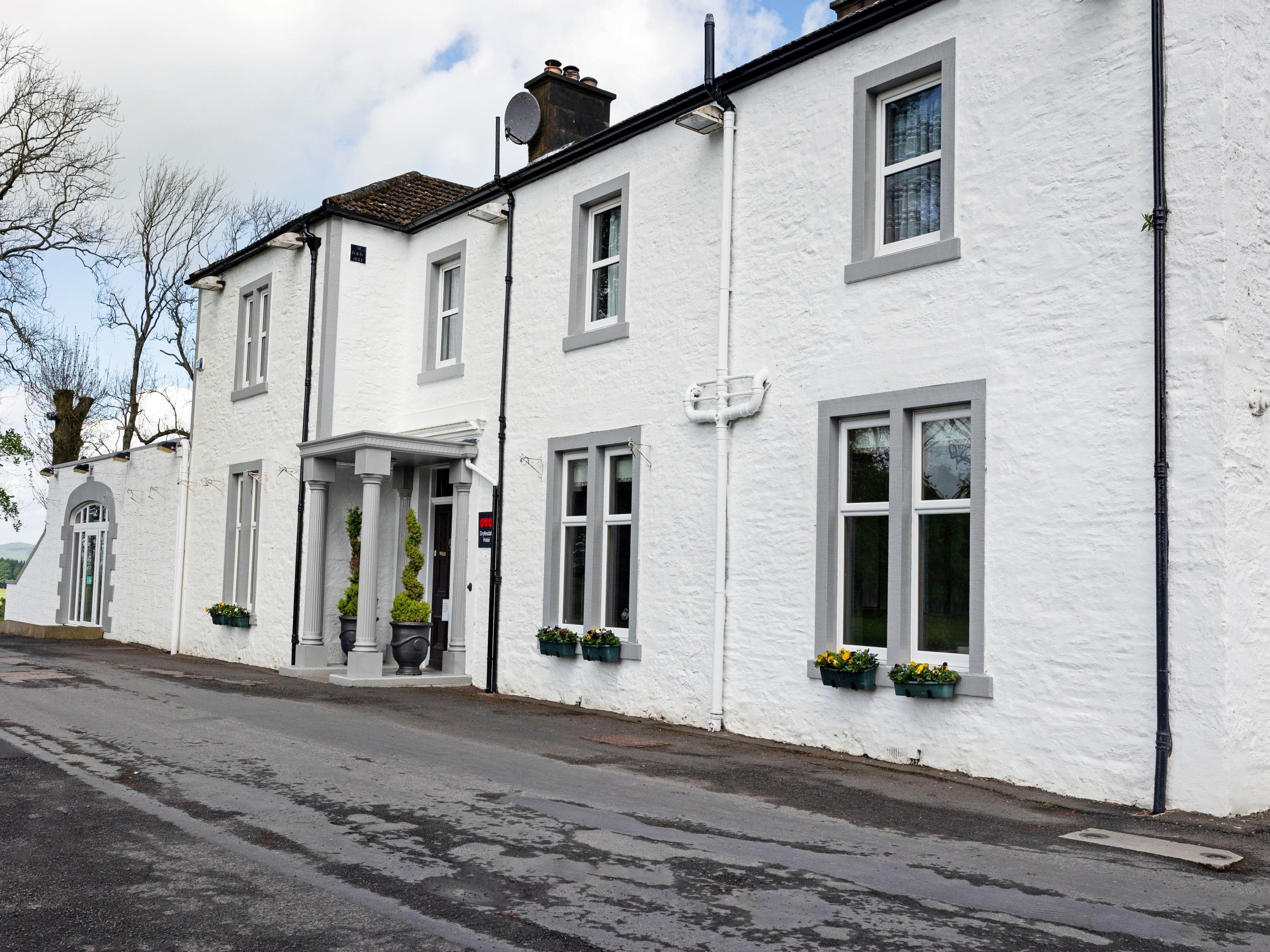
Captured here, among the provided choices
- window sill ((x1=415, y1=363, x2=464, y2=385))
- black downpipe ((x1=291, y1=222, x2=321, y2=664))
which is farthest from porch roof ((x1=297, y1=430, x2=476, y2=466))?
black downpipe ((x1=291, y1=222, x2=321, y2=664))

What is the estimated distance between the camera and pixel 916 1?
969cm

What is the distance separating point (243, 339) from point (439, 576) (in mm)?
6009

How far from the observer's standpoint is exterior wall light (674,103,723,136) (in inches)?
447

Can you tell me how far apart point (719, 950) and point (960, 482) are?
5406 millimetres

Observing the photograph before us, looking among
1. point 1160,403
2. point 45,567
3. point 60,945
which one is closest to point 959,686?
point 1160,403

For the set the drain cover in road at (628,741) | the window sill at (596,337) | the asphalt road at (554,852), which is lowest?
the drain cover in road at (628,741)

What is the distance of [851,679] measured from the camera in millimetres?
9492

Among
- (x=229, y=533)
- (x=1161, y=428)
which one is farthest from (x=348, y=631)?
(x=1161, y=428)

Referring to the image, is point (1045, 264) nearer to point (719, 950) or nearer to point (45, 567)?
point (719, 950)

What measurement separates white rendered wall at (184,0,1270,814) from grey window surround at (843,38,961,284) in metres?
0.09

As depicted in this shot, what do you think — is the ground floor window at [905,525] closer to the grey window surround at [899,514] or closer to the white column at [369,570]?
the grey window surround at [899,514]

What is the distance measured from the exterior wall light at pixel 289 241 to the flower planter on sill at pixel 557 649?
763 cm

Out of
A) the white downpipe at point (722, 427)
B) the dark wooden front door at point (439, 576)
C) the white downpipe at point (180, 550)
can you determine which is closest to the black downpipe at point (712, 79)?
the white downpipe at point (722, 427)

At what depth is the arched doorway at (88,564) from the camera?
24391 millimetres
